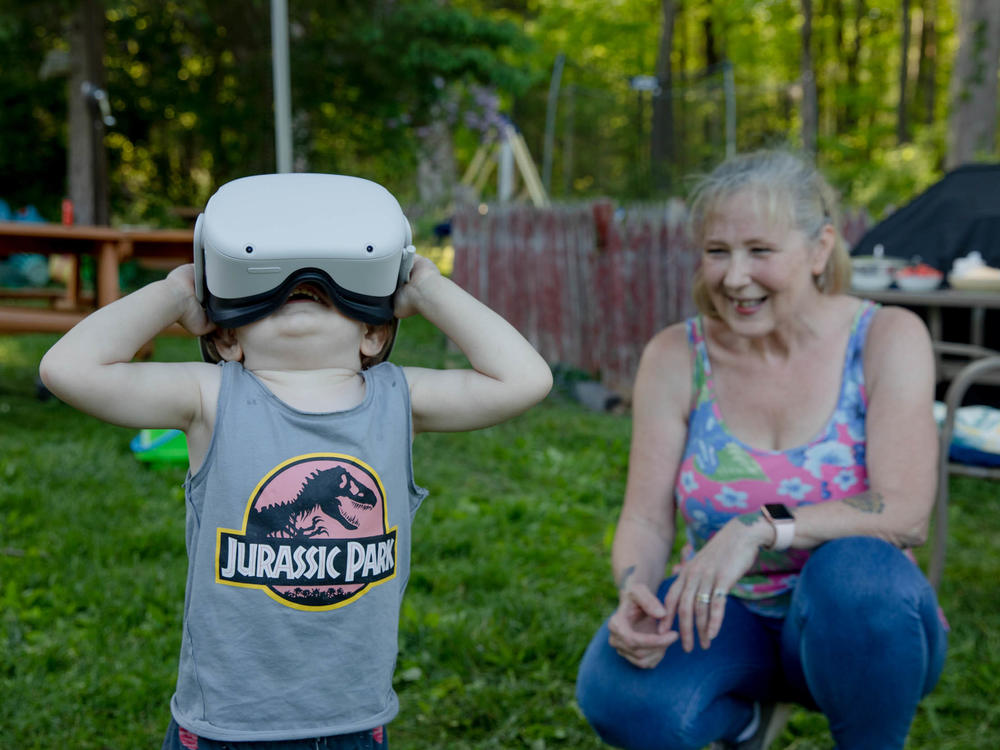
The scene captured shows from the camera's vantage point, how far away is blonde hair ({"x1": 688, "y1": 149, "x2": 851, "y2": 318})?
2.13 m

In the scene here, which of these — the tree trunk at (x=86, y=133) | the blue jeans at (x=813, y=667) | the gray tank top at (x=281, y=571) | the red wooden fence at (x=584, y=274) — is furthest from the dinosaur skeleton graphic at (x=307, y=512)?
the tree trunk at (x=86, y=133)

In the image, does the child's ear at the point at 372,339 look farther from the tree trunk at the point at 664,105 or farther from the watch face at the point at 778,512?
the tree trunk at the point at 664,105

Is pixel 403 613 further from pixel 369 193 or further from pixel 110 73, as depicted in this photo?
pixel 110 73

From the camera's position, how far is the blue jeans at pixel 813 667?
1867 millimetres

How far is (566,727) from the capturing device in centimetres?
261

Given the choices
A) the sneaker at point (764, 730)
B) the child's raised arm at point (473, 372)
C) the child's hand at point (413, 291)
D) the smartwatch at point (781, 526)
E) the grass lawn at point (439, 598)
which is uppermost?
the child's hand at point (413, 291)

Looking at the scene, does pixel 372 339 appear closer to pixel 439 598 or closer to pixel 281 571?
pixel 281 571

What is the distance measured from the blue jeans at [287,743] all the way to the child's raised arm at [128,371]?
453 millimetres

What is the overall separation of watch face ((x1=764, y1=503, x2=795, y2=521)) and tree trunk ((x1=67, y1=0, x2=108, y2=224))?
370 inches

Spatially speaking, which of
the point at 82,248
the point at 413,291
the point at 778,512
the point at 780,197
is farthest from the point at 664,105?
the point at 413,291

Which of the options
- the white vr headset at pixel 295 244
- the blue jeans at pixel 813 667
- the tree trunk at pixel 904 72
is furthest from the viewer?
the tree trunk at pixel 904 72

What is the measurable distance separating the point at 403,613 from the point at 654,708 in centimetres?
128

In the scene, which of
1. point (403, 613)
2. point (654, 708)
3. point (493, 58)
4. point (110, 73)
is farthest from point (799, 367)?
point (110, 73)

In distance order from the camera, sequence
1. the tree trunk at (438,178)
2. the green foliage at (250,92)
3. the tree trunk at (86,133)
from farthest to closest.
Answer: the tree trunk at (438,178)
the green foliage at (250,92)
the tree trunk at (86,133)
